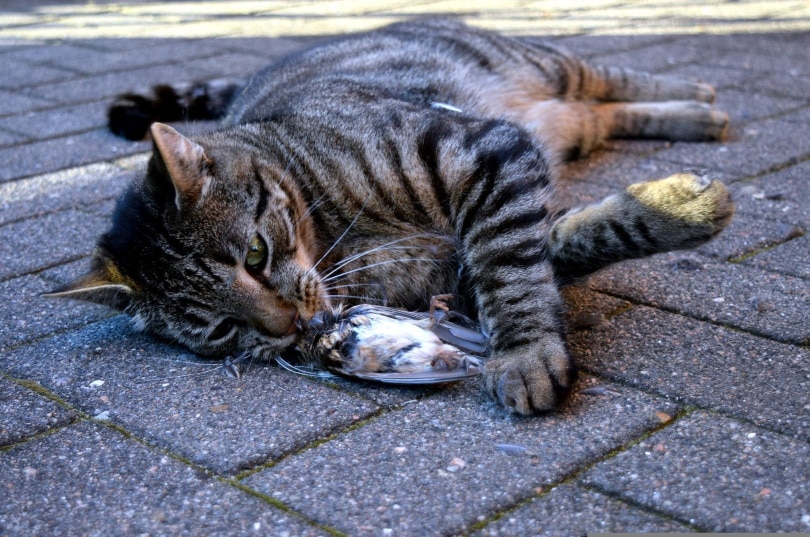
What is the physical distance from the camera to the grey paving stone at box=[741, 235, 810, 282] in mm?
2844

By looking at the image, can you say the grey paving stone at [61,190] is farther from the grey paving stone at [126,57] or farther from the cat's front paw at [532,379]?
the cat's front paw at [532,379]

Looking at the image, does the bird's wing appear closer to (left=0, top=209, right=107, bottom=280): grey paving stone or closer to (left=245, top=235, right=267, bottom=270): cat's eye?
(left=245, top=235, right=267, bottom=270): cat's eye

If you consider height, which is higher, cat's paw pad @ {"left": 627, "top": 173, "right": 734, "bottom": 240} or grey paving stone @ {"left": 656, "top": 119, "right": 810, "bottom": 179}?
cat's paw pad @ {"left": 627, "top": 173, "right": 734, "bottom": 240}

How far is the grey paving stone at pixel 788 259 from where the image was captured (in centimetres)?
284

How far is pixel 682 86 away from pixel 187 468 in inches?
124

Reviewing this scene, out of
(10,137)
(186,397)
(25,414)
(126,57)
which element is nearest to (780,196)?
(186,397)

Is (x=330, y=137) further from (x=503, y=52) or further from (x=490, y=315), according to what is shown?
(x=503, y=52)

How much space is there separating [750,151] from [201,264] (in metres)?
2.47

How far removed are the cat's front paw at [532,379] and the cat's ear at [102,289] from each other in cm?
105

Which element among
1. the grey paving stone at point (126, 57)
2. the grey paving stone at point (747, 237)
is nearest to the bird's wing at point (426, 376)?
the grey paving stone at point (747, 237)

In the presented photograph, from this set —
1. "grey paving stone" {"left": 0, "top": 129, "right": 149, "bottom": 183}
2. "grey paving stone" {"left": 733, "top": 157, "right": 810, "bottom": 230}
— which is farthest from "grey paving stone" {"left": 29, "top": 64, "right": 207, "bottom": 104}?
"grey paving stone" {"left": 733, "top": 157, "right": 810, "bottom": 230}

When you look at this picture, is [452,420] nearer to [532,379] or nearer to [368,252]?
[532,379]

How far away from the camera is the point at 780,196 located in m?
3.42

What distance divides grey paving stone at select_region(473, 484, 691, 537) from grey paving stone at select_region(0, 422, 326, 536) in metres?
0.38
